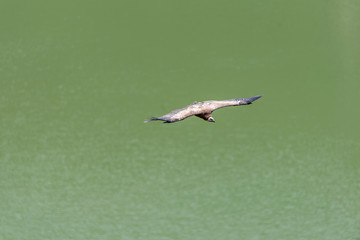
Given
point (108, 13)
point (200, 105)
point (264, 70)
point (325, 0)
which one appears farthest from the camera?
point (325, 0)

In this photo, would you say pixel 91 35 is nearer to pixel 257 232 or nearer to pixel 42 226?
pixel 42 226

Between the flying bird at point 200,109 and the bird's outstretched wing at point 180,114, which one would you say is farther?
the flying bird at point 200,109

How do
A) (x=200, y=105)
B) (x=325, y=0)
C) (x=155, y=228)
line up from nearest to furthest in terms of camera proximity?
(x=200, y=105)
(x=155, y=228)
(x=325, y=0)

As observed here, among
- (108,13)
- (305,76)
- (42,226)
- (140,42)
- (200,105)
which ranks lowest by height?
(42,226)

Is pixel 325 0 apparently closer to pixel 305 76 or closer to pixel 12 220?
pixel 305 76

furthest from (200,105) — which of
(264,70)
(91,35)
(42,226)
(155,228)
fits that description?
(91,35)

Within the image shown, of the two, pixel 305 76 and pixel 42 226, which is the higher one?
pixel 305 76

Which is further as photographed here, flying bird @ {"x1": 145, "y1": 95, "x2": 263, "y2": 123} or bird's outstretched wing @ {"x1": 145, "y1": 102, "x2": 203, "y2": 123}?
flying bird @ {"x1": 145, "y1": 95, "x2": 263, "y2": 123}

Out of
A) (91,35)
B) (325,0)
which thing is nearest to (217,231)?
(91,35)

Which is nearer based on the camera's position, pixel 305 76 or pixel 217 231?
pixel 217 231

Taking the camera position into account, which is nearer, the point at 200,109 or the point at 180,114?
the point at 180,114
